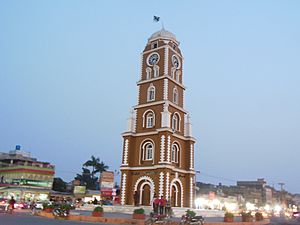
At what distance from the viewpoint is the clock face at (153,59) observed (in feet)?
135

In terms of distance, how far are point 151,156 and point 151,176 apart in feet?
7.84

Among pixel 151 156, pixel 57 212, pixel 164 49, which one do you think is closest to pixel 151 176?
pixel 151 156

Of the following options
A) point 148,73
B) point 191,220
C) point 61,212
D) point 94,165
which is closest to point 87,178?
point 94,165

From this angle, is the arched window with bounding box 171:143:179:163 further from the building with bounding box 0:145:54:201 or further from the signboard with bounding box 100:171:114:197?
the building with bounding box 0:145:54:201

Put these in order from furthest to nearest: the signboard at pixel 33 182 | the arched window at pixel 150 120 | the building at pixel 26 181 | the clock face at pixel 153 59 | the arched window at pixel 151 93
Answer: the signboard at pixel 33 182 → the building at pixel 26 181 → the clock face at pixel 153 59 → the arched window at pixel 151 93 → the arched window at pixel 150 120

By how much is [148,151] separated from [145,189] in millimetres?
4224

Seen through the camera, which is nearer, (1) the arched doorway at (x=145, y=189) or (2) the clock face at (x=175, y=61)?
(1) the arched doorway at (x=145, y=189)

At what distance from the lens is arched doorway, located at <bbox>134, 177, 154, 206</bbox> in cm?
3562

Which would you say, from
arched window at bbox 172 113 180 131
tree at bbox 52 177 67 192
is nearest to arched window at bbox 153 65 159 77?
arched window at bbox 172 113 180 131

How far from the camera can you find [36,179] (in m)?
65.9

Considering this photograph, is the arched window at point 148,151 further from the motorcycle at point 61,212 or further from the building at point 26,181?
the building at point 26,181

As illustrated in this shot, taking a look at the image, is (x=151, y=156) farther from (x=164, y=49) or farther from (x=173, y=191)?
(x=164, y=49)

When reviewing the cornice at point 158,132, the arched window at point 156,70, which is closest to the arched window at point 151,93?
the arched window at point 156,70

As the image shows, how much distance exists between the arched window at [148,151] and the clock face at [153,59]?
33.8ft
